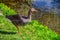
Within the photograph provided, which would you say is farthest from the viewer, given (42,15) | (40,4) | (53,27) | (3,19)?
(40,4)

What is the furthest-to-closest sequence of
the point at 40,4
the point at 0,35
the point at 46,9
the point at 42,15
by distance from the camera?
the point at 40,4
the point at 46,9
the point at 42,15
the point at 0,35

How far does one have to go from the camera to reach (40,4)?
49.3ft

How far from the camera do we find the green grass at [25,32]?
26.8ft

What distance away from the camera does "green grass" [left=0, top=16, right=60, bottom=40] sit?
8180 mm

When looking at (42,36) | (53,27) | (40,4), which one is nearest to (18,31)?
(42,36)

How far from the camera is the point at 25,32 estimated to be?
8.81 m

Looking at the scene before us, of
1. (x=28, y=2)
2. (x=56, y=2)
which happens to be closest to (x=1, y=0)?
(x=28, y=2)

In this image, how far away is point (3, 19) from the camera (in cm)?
974

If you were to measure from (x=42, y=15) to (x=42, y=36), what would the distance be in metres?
4.06

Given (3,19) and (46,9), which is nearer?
(3,19)

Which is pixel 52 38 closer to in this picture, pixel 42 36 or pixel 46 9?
pixel 42 36

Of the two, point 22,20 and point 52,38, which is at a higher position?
point 22,20

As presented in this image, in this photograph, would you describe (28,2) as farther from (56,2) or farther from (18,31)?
(18,31)

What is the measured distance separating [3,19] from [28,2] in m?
5.19
